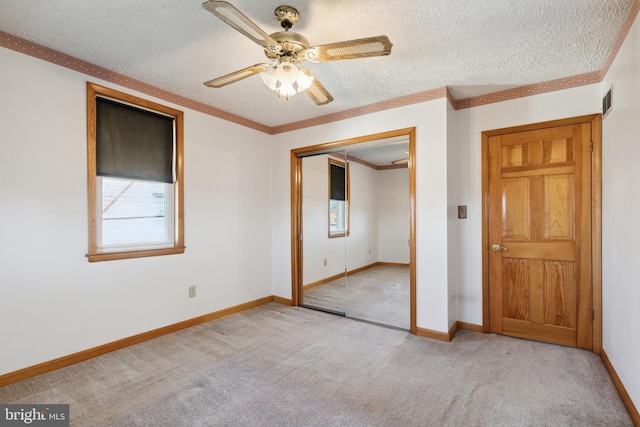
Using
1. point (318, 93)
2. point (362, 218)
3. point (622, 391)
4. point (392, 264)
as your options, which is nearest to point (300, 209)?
point (362, 218)

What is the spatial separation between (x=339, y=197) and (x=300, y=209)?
568mm

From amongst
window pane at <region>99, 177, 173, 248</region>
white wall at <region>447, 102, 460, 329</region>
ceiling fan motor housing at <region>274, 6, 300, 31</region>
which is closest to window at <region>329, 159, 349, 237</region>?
white wall at <region>447, 102, 460, 329</region>

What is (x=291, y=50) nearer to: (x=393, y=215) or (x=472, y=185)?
(x=393, y=215)

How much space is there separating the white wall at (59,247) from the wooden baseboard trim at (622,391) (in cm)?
363

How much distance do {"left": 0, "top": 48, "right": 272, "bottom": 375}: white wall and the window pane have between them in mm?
208

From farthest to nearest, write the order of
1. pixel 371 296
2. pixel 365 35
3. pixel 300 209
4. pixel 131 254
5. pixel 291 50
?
pixel 300 209 → pixel 371 296 → pixel 131 254 → pixel 365 35 → pixel 291 50

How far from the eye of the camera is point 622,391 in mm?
2018

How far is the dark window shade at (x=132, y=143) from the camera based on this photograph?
2.73m

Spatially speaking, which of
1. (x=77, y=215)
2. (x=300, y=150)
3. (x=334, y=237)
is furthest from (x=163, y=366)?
(x=300, y=150)

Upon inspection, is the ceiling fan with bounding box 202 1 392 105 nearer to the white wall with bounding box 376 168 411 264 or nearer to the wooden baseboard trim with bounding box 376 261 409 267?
the white wall with bounding box 376 168 411 264

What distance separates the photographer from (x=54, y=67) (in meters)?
2.43

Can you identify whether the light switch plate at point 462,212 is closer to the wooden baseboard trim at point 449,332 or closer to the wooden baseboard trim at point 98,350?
the wooden baseboard trim at point 449,332

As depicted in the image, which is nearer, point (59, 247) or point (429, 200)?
point (59, 247)

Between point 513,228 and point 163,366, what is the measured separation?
3.49m
